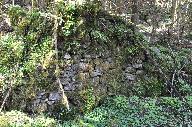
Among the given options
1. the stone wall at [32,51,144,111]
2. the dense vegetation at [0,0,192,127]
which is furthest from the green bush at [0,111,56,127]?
the stone wall at [32,51,144,111]

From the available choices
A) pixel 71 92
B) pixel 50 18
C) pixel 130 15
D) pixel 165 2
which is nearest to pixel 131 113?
pixel 71 92

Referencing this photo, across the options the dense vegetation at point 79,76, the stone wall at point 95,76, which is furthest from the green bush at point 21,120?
the stone wall at point 95,76

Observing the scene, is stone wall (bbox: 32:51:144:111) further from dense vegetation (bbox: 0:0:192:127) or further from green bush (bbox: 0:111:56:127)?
green bush (bbox: 0:111:56:127)

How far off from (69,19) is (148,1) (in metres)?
11.0

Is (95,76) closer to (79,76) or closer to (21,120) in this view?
(79,76)

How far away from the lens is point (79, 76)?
31.3 ft

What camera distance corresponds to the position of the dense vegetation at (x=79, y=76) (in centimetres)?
903

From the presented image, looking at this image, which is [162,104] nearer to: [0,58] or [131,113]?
[131,113]

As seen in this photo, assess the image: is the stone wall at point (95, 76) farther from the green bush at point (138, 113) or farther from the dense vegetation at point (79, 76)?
the green bush at point (138, 113)

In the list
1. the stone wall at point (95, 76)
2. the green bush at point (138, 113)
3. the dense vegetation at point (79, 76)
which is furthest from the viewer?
the stone wall at point (95, 76)

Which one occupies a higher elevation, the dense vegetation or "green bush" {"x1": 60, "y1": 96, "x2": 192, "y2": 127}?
the dense vegetation

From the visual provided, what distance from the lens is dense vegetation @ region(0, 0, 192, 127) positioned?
9.03 meters

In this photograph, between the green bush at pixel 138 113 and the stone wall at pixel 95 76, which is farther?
the stone wall at pixel 95 76

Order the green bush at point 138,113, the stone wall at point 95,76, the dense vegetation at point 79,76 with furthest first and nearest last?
the stone wall at point 95,76, the dense vegetation at point 79,76, the green bush at point 138,113
